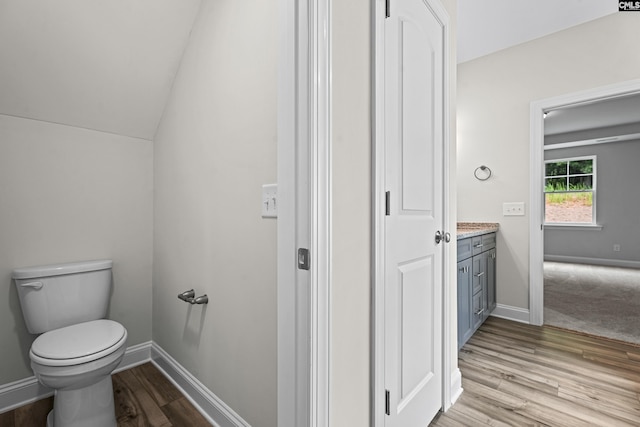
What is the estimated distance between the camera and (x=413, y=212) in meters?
1.32

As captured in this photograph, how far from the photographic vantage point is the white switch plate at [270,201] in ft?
3.54

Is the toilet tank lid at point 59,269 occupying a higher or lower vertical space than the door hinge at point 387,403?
higher

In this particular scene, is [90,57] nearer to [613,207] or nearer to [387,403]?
[387,403]

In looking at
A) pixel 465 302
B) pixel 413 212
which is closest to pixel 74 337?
pixel 413 212

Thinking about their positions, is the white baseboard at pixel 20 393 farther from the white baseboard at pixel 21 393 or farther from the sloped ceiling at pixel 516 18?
the sloped ceiling at pixel 516 18

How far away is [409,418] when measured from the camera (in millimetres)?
1264

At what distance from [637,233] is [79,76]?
810 cm

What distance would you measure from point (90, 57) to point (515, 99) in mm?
3368

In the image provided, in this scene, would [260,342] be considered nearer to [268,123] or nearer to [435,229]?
[268,123]

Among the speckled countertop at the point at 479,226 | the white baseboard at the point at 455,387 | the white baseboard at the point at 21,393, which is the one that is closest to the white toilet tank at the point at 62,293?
the white baseboard at the point at 21,393

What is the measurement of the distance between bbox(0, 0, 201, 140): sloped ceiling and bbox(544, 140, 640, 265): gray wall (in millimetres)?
7428

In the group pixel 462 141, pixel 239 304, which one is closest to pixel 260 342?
pixel 239 304

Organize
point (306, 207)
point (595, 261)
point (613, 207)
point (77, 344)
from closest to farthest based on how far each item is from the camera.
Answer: point (306, 207) < point (77, 344) < point (613, 207) < point (595, 261)

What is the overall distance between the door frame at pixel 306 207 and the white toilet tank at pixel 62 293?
1450 millimetres
